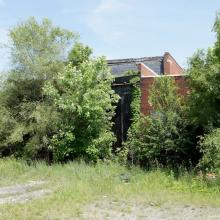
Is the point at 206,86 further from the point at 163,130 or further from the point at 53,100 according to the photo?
the point at 53,100

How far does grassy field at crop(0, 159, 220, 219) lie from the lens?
12391 mm

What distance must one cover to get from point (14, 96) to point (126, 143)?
6553mm

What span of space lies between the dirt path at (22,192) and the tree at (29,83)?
19.4ft

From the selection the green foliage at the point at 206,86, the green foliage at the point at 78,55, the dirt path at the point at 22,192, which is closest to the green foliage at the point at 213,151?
the green foliage at the point at 206,86

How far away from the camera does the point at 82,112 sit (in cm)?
2316

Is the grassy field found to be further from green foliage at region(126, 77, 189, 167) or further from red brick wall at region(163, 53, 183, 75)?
red brick wall at region(163, 53, 183, 75)

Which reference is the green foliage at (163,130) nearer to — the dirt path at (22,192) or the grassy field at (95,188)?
the grassy field at (95,188)

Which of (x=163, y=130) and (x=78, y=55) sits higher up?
(x=78, y=55)

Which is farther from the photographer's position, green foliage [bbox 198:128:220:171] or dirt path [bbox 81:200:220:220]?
green foliage [bbox 198:128:220:171]

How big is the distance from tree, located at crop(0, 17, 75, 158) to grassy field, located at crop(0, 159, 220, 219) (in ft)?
8.47

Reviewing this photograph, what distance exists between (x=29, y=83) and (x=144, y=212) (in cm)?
1452

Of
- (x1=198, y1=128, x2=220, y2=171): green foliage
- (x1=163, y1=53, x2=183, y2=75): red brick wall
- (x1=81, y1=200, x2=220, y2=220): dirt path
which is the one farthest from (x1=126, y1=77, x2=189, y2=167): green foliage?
(x1=163, y1=53, x2=183, y2=75): red brick wall

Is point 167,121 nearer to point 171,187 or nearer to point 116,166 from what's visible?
point 116,166

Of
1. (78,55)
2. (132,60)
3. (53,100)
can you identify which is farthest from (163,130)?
(132,60)
